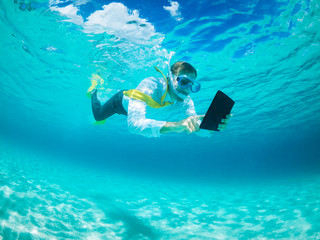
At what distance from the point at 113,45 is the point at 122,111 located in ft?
26.1

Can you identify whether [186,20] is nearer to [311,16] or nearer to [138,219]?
[311,16]

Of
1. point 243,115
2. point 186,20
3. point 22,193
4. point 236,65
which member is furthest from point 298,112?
point 22,193

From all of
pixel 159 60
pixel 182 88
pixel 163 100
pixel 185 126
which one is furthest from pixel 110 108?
pixel 159 60

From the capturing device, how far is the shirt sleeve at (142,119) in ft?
8.52

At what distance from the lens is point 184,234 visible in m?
6.81

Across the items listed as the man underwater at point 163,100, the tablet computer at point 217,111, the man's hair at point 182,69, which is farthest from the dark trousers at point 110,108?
the tablet computer at point 217,111

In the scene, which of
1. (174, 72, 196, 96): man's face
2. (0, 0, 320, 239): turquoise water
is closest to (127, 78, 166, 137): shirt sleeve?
(174, 72, 196, 96): man's face

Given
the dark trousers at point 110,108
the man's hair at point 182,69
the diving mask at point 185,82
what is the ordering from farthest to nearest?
the dark trousers at point 110,108, the man's hair at point 182,69, the diving mask at point 185,82

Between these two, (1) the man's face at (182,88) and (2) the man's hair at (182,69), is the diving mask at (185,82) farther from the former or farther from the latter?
(2) the man's hair at (182,69)

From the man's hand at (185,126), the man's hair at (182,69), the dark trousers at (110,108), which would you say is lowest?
the man's hand at (185,126)

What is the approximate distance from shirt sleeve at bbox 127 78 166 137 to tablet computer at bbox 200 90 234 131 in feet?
2.25

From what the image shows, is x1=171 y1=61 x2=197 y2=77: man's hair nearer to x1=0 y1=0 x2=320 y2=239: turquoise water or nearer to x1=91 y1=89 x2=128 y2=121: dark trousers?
x1=91 y1=89 x2=128 y2=121: dark trousers

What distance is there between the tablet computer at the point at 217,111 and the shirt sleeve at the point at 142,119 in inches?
27.0

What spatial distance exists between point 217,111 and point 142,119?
1162 millimetres
